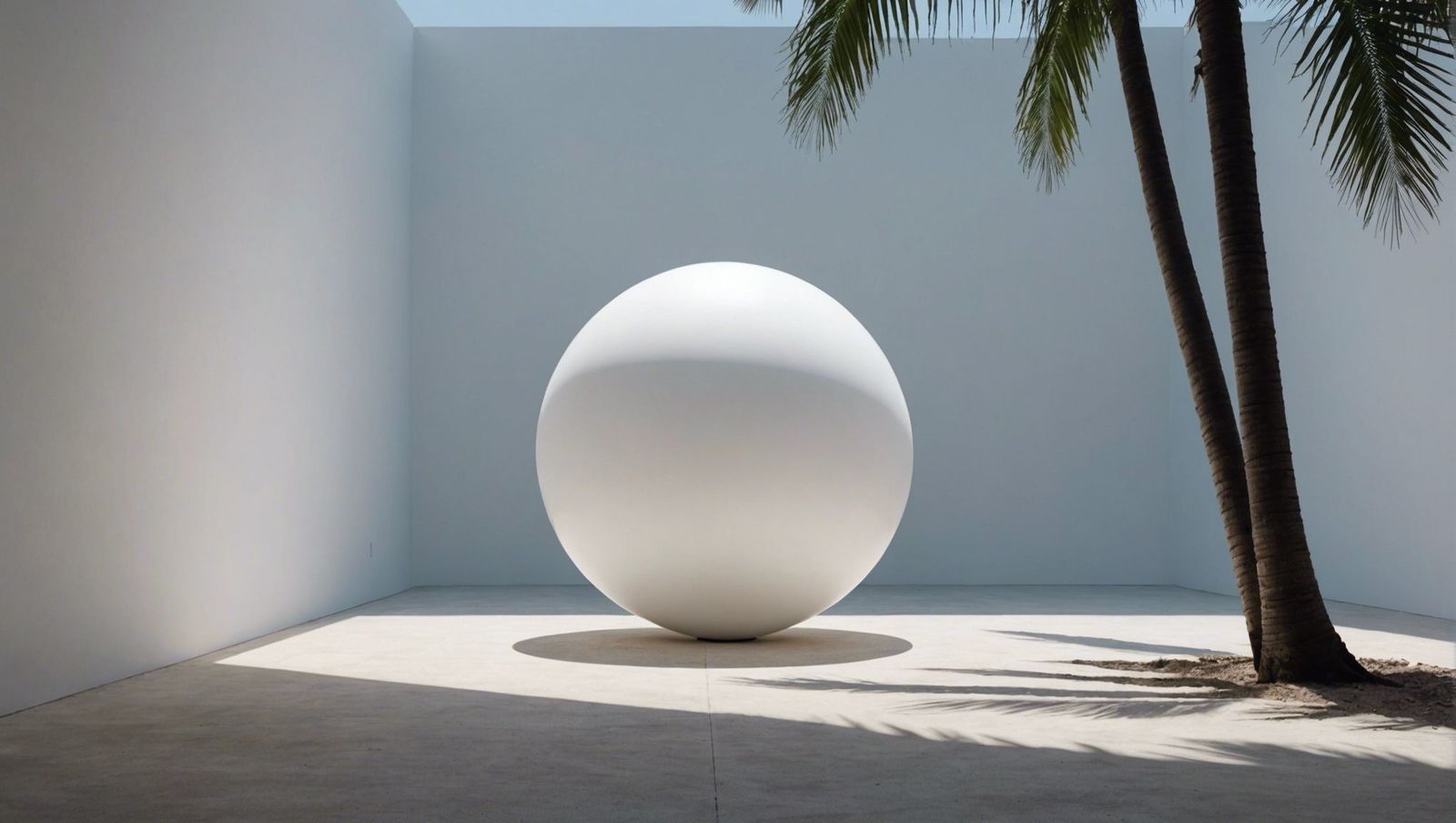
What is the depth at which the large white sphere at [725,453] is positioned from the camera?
852 centimetres

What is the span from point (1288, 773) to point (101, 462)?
626cm

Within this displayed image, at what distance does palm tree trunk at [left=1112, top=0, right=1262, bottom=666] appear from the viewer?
793 cm

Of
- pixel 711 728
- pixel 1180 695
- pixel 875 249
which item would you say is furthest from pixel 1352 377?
pixel 711 728

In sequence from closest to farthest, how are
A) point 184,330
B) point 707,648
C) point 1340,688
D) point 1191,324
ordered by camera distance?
point 1340,688, point 1191,324, point 184,330, point 707,648

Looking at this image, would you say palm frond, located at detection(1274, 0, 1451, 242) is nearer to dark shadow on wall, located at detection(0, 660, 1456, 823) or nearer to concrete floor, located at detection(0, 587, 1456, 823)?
concrete floor, located at detection(0, 587, 1456, 823)

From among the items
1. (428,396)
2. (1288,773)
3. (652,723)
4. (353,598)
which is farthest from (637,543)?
(428,396)

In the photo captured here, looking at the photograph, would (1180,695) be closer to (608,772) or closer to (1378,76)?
(608,772)

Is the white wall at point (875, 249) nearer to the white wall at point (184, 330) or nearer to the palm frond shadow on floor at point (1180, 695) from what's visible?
the white wall at point (184, 330)

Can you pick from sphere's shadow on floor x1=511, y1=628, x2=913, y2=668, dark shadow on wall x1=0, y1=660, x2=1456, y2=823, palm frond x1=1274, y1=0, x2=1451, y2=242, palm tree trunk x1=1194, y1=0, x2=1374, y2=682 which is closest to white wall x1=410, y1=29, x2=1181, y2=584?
sphere's shadow on floor x1=511, y1=628, x2=913, y2=668

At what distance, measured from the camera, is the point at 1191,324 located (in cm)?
818

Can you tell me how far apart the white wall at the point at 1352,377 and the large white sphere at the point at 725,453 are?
17.7 ft

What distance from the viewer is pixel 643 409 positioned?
8.64 metres

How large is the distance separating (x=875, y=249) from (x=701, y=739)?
10.6m

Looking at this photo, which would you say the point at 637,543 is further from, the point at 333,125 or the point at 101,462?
the point at 333,125
